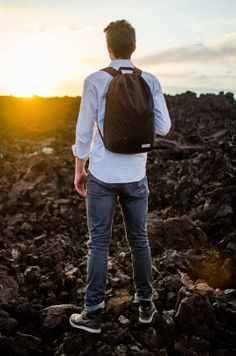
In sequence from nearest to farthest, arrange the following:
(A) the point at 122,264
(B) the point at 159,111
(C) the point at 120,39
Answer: (C) the point at 120,39, (B) the point at 159,111, (A) the point at 122,264

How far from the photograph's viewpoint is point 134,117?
12.0 feet

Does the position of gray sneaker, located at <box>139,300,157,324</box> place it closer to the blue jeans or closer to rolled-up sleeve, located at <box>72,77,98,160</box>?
the blue jeans

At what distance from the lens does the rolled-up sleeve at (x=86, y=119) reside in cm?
368

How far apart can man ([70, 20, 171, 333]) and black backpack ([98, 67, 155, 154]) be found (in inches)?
3.0

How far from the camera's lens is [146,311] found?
429 cm

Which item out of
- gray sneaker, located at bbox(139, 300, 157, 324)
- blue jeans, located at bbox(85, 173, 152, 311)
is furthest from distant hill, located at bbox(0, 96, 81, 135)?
blue jeans, located at bbox(85, 173, 152, 311)

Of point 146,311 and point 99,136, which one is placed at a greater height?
point 99,136

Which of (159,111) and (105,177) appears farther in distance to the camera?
(159,111)

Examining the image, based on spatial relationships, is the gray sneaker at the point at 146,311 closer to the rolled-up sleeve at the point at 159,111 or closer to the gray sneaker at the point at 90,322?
the gray sneaker at the point at 90,322

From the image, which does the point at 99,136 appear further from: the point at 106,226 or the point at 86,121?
the point at 106,226

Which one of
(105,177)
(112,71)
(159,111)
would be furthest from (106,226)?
(112,71)

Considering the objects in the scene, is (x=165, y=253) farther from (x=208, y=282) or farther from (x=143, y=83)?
(x=143, y=83)

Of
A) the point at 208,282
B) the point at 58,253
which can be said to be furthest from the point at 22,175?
the point at 208,282

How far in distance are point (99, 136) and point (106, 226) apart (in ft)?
2.29
